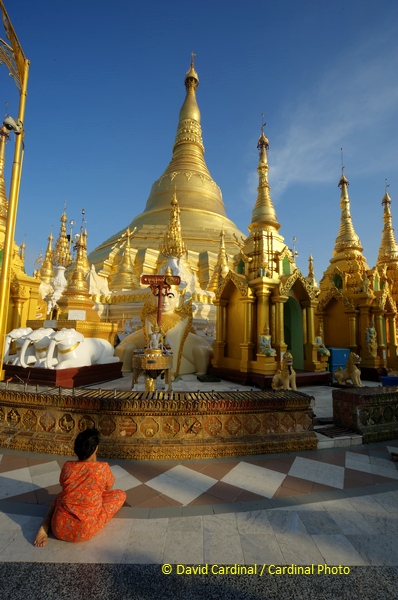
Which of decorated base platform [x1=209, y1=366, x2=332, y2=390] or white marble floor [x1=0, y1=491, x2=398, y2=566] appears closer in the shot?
white marble floor [x1=0, y1=491, x2=398, y2=566]

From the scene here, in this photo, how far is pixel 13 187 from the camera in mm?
5461

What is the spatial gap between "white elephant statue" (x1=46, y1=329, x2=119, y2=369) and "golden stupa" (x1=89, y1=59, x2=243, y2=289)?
16.2m

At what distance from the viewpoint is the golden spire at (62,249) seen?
3039 cm

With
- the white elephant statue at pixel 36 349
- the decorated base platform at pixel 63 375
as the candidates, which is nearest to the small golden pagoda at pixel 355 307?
the decorated base platform at pixel 63 375

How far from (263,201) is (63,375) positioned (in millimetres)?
9049

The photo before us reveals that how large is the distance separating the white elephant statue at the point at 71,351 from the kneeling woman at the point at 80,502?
5.58 meters

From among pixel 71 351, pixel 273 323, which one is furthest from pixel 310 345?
pixel 71 351

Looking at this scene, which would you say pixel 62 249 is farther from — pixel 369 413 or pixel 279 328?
pixel 369 413

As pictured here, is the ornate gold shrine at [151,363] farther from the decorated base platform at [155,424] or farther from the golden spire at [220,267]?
the golden spire at [220,267]

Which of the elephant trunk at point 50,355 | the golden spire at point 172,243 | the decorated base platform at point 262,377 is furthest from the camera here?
the golden spire at point 172,243

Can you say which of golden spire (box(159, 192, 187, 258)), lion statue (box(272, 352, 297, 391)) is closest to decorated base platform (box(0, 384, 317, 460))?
lion statue (box(272, 352, 297, 391))

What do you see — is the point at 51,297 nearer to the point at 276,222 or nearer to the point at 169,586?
the point at 276,222

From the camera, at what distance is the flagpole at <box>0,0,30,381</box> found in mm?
5137

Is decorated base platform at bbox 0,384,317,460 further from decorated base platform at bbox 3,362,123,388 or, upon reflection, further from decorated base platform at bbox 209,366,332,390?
decorated base platform at bbox 209,366,332,390
